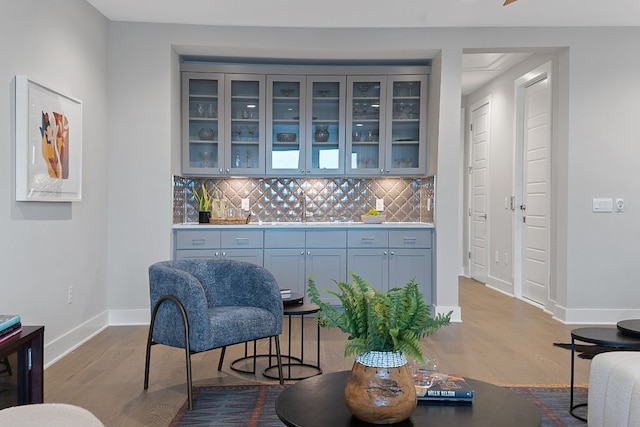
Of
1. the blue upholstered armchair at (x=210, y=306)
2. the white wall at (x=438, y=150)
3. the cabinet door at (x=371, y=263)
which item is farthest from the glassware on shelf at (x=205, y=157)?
the blue upholstered armchair at (x=210, y=306)

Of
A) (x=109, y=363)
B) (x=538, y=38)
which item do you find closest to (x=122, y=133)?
(x=109, y=363)

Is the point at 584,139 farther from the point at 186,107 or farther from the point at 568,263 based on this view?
the point at 186,107

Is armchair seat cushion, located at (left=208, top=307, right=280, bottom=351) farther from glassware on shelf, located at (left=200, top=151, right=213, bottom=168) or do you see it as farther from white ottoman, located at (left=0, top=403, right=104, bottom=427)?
glassware on shelf, located at (left=200, top=151, right=213, bottom=168)

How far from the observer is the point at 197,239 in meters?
5.27

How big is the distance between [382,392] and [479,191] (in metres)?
6.78

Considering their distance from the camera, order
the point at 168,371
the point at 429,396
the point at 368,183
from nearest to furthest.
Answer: the point at 429,396, the point at 168,371, the point at 368,183

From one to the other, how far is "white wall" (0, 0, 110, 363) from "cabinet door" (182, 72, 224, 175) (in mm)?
761

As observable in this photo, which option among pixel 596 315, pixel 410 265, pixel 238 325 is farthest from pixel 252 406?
pixel 596 315

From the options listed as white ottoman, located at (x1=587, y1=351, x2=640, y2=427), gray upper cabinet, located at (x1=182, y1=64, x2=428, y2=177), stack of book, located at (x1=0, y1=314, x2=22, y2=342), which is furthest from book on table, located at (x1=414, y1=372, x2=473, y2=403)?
gray upper cabinet, located at (x1=182, y1=64, x2=428, y2=177)

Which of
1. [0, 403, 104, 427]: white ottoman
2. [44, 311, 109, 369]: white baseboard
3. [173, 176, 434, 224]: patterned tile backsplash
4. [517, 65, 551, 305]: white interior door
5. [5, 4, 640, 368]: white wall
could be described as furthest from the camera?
[517, 65, 551, 305]: white interior door

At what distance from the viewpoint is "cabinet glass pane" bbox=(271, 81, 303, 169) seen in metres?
5.62

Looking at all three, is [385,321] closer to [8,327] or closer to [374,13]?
[8,327]

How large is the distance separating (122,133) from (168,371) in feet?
7.74

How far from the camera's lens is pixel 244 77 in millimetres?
5539
